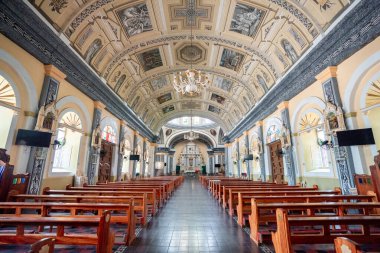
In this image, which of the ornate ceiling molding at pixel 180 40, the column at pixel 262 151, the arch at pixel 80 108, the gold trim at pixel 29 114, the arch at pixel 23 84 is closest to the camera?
the arch at pixel 23 84

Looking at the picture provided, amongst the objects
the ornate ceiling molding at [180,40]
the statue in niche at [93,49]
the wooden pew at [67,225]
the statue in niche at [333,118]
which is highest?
the ornate ceiling molding at [180,40]

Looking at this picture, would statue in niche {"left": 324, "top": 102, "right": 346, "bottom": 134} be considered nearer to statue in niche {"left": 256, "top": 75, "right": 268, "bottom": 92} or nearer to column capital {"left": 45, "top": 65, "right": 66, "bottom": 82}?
statue in niche {"left": 256, "top": 75, "right": 268, "bottom": 92}

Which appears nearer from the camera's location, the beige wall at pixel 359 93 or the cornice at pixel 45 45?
the cornice at pixel 45 45

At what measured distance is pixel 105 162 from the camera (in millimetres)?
10234

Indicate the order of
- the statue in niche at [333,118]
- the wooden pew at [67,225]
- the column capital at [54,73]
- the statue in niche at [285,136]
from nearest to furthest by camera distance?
the wooden pew at [67,225], the statue in niche at [333,118], the column capital at [54,73], the statue in niche at [285,136]

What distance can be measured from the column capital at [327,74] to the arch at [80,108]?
8466mm

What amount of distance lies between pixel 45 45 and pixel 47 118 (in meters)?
Answer: 2.08

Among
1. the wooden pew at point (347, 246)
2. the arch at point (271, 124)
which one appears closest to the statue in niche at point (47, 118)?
the wooden pew at point (347, 246)

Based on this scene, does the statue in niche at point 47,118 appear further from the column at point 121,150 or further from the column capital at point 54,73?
the column at point 121,150

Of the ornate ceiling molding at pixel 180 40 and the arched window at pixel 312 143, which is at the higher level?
the ornate ceiling molding at pixel 180 40

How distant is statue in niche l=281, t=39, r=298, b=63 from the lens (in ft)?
25.1

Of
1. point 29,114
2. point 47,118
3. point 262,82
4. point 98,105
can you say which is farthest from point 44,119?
point 262,82

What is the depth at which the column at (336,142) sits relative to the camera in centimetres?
522

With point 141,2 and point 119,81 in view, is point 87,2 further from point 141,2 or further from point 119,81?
point 119,81
